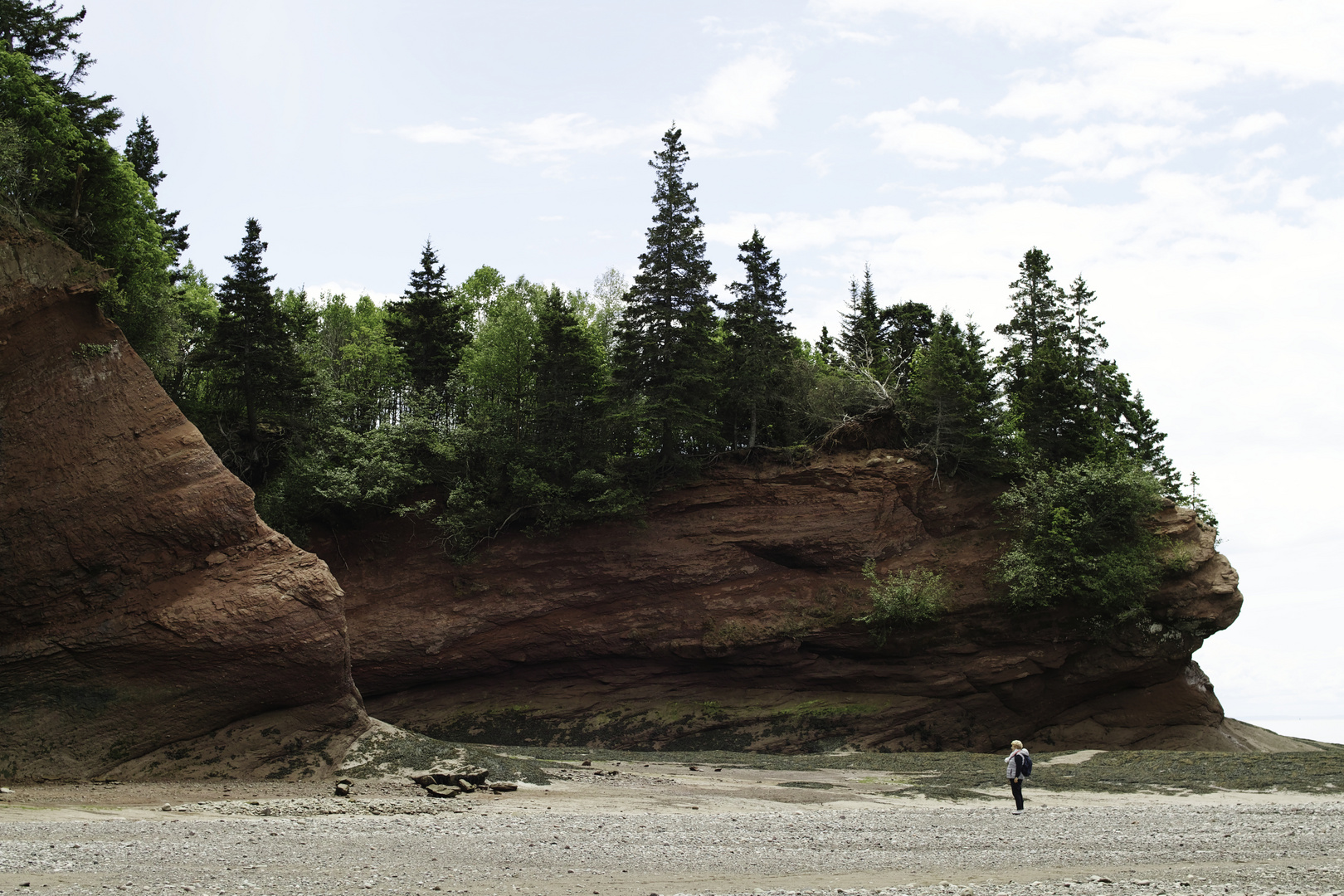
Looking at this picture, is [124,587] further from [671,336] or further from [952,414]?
[952,414]

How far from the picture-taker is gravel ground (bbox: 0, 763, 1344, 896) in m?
11.3

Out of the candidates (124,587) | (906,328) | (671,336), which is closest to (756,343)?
(671,336)

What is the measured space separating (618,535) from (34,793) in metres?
20.5

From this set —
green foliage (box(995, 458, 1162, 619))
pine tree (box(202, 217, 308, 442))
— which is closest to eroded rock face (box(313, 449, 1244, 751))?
green foliage (box(995, 458, 1162, 619))

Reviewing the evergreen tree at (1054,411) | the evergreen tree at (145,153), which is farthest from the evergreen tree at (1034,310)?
the evergreen tree at (145,153)

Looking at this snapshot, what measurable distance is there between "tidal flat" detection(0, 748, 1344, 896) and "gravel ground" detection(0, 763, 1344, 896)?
0.07 m

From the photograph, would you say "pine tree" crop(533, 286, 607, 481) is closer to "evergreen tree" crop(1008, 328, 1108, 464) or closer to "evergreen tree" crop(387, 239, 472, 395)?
"evergreen tree" crop(387, 239, 472, 395)

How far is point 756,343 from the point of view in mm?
38219

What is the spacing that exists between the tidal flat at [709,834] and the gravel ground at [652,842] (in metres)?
0.07

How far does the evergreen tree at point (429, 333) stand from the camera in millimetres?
43938

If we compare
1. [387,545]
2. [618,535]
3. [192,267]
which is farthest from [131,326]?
[192,267]

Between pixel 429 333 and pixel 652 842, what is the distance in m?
34.3

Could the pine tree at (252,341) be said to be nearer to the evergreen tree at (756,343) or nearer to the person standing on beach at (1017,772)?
the evergreen tree at (756,343)

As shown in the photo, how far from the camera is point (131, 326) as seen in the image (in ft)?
92.6
